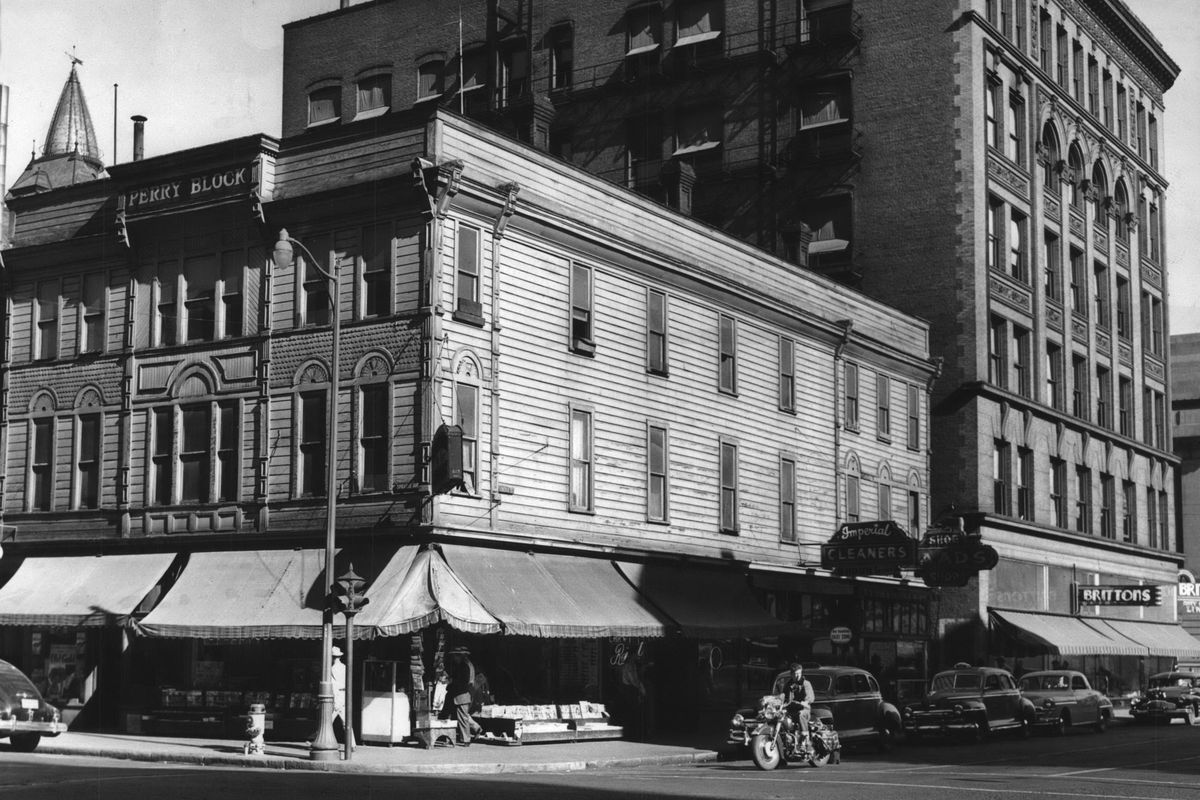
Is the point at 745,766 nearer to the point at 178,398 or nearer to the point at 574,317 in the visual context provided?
the point at 574,317

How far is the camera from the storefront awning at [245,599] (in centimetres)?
3064

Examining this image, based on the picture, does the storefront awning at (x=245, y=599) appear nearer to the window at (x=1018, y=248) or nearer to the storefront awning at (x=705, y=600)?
the storefront awning at (x=705, y=600)

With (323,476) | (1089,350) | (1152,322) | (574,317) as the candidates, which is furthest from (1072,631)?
(323,476)

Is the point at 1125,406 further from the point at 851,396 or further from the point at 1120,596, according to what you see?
the point at 851,396

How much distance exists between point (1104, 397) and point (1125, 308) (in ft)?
16.4

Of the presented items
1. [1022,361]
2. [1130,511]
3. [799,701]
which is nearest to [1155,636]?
[1130,511]

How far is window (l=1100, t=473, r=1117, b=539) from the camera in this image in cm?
6113

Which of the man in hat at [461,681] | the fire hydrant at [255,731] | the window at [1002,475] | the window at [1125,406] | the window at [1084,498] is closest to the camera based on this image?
the fire hydrant at [255,731]

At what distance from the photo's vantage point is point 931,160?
2024 inches

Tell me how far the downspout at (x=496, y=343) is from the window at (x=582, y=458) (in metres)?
2.79

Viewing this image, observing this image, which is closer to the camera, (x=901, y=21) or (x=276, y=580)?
(x=276, y=580)

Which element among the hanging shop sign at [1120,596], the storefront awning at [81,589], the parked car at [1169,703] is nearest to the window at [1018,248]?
the hanging shop sign at [1120,596]

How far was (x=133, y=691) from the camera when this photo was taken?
34156 millimetres

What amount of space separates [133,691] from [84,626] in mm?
2077
